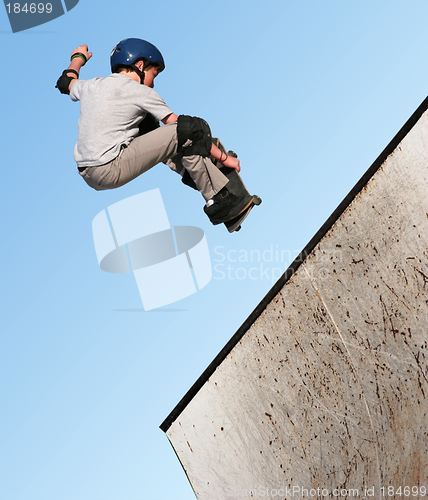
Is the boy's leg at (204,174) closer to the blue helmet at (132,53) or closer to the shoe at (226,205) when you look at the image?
the shoe at (226,205)

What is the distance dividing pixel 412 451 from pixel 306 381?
954mm

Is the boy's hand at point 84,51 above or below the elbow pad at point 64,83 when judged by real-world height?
above

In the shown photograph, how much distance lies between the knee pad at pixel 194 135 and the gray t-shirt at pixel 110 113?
150 millimetres

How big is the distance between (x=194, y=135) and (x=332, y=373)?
203 cm

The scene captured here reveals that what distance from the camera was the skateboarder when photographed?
345 cm

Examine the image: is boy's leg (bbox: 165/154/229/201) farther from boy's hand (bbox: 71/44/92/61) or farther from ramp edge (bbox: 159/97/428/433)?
boy's hand (bbox: 71/44/92/61)

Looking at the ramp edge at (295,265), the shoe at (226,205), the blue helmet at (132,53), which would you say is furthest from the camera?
the shoe at (226,205)

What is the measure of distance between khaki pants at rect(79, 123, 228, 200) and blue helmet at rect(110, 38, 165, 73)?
0.58 meters

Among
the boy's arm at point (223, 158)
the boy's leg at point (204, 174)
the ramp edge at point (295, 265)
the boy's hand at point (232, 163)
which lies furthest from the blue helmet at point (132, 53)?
the ramp edge at point (295, 265)

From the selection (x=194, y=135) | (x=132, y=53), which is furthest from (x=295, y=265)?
(x=132, y=53)

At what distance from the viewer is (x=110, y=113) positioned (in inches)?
135

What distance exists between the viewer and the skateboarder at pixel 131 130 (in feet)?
11.3

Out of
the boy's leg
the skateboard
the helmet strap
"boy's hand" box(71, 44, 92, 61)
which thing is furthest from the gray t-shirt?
the skateboard

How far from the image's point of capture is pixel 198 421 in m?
3.23
